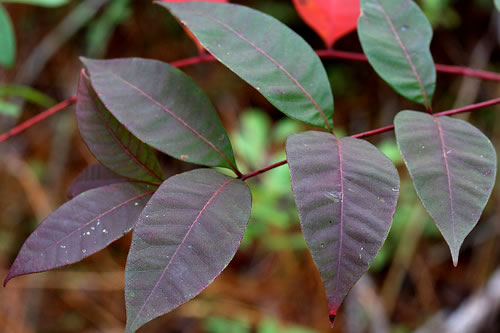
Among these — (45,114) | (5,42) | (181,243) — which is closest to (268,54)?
(181,243)

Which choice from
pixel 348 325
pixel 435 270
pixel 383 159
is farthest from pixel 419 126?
pixel 435 270

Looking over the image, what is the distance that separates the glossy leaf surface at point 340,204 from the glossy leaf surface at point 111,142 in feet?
0.53

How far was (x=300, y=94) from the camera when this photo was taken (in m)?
0.48

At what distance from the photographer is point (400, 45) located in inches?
20.9

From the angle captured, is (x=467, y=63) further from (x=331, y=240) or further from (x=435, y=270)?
(x=331, y=240)

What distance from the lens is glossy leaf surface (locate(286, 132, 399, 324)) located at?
13.4 inches

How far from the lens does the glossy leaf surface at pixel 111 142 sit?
0.49m

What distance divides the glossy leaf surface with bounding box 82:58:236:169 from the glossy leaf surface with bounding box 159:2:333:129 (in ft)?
0.18

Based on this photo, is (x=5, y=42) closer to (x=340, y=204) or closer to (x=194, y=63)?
(x=194, y=63)

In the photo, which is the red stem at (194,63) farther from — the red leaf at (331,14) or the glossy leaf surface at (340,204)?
the glossy leaf surface at (340,204)

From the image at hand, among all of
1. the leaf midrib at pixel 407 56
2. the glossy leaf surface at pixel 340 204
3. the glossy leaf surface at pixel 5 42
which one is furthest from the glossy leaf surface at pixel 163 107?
the glossy leaf surface at pixel 5 42

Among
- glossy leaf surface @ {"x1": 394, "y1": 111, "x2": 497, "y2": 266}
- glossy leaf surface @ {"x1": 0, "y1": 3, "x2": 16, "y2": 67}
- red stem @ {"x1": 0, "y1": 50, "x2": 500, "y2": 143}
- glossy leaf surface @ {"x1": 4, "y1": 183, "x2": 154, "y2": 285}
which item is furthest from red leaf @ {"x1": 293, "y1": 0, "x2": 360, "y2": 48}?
glossy leaf surface @ {"x1": 0, "y1": 3, "x2": 16, "y2": 67}

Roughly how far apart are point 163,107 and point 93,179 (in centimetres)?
14

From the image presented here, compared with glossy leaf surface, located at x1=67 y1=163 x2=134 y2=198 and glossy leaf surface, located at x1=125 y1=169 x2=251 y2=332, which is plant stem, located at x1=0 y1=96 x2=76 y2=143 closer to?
glossy leaf surface, located at x1=67 y1=163 x2=134 y2=198
